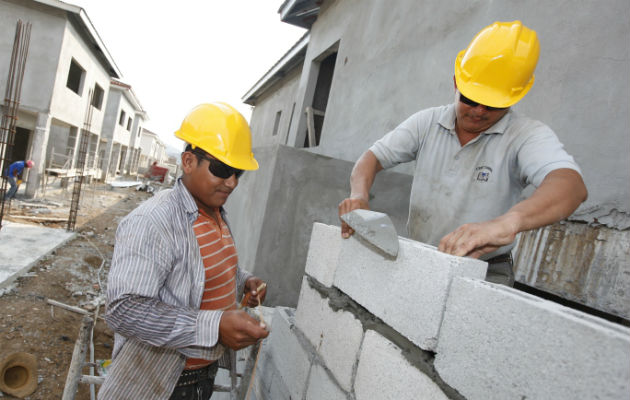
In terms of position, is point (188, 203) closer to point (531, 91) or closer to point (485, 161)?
point (485, 161)

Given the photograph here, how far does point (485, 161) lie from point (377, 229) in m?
0.90

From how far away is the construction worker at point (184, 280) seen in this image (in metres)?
1.56

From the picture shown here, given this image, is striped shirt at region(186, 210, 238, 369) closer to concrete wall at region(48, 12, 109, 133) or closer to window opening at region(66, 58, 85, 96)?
concrete wall at region(48, 12, 109, 133)

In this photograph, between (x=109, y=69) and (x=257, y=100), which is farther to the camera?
(x=109, y=69)

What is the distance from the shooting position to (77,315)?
19.2ft

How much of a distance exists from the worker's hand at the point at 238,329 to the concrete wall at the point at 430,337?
0.47 meters

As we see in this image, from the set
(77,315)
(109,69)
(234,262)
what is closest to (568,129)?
(234,262)

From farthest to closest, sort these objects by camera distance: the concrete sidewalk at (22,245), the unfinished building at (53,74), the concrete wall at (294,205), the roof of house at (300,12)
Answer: the unfinished building at (53,74)
the roof of house at (300,12)
the concrete sidewalk at (22,245)
the concrete wall at (294,205)

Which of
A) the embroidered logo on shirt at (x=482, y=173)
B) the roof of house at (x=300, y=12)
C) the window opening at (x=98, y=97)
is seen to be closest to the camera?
the embroidered logo on shirt at (x=482, y=173)

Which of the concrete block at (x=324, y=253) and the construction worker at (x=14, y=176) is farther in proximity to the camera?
the construction worker at (x=14, y=176)

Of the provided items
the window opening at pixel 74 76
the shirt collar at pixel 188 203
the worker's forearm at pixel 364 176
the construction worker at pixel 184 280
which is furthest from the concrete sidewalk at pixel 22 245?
the window opening at pixel 74 76

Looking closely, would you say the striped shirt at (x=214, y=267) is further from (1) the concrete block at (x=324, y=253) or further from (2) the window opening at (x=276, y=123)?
(2) the window opening at (x=276, y=123)

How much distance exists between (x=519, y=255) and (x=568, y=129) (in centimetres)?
91

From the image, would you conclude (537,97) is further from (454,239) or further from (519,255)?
(454,239)
